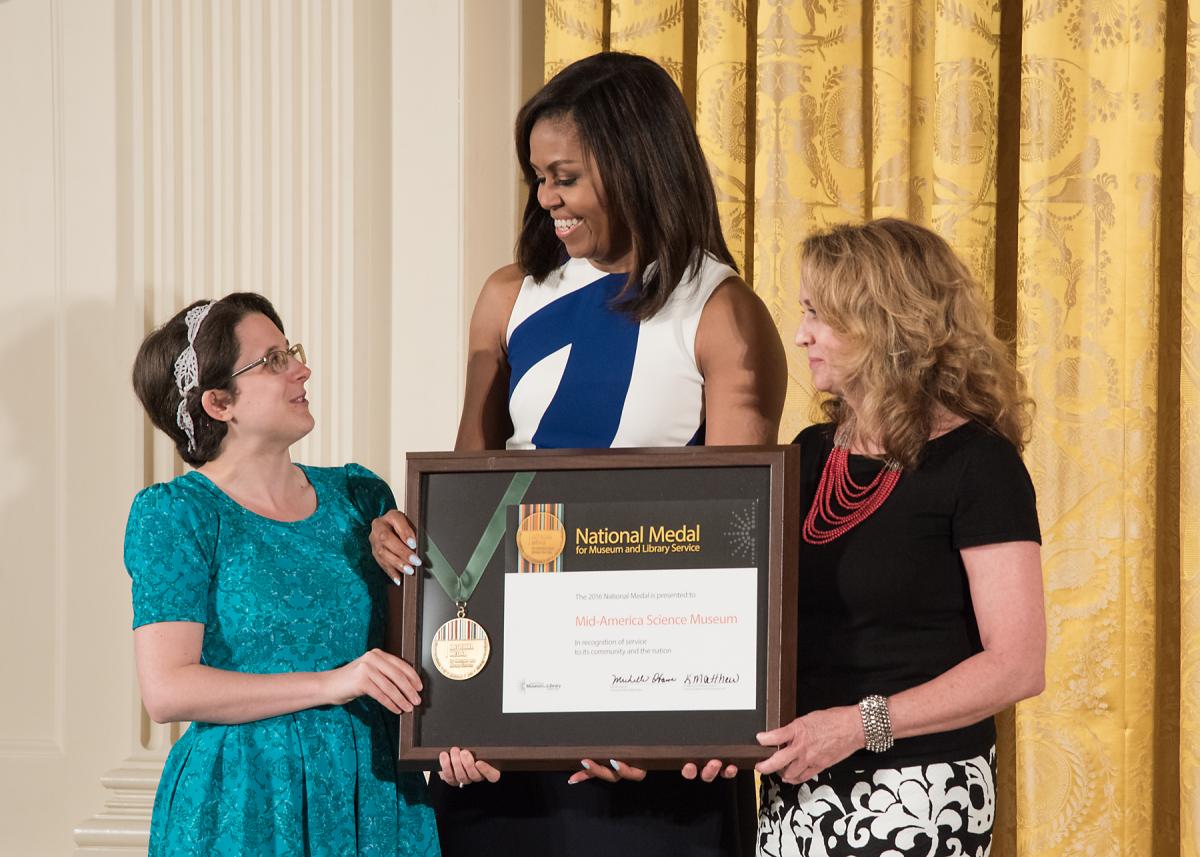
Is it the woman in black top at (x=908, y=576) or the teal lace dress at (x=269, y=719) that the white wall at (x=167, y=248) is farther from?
the woman in black top at (x=908, y=576)

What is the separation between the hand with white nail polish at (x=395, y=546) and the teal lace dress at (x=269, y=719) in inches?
4.1

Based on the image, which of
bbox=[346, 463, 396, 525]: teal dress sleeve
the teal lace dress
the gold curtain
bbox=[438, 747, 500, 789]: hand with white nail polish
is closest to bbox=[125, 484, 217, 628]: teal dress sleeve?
the teal lace dress

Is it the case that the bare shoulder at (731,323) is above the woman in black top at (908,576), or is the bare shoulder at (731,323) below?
above

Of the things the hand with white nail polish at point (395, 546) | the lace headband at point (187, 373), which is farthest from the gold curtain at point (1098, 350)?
the lace headband at point (187, 373)

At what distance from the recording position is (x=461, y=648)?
1603mm

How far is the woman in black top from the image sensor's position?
1515 mm

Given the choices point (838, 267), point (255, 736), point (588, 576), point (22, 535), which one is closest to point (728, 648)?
point (588, 576)

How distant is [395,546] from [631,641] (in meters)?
0.31

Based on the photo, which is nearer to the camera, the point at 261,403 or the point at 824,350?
the point at 824,350

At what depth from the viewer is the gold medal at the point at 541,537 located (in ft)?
5.23

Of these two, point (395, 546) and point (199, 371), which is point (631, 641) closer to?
point (395, 546)

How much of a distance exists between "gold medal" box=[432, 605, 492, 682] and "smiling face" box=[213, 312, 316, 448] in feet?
1.28

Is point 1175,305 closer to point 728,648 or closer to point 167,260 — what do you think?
point 728,648

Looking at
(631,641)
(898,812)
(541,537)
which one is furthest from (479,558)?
(898,812)
